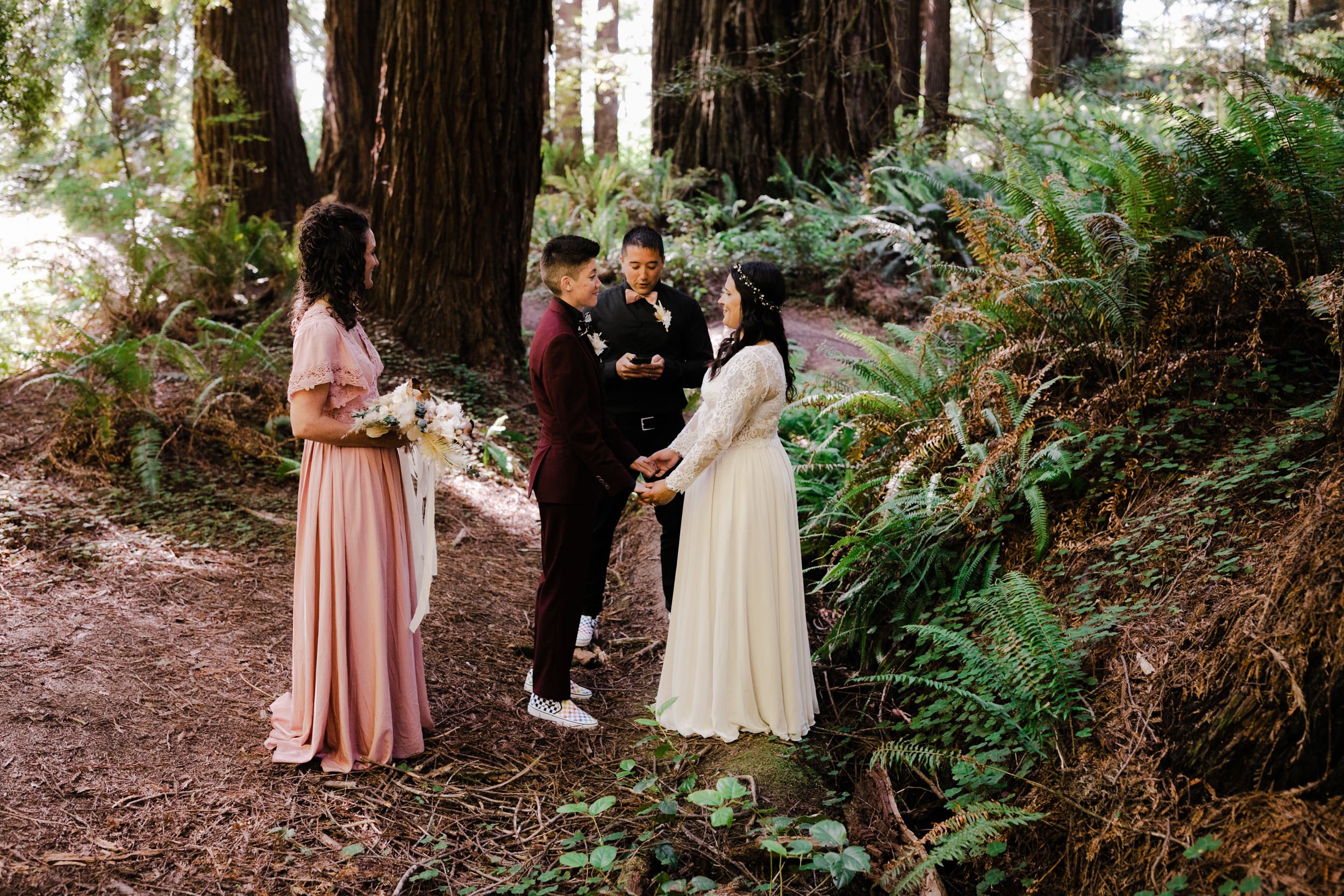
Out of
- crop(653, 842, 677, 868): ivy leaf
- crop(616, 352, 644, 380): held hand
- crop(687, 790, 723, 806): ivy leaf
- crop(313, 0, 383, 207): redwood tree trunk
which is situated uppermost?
crop(313, 0, 383, 207): redwood tree trunk

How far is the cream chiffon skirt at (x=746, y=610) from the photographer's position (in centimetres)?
419

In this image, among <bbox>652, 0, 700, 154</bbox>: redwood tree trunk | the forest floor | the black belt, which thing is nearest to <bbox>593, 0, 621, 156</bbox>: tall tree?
<bbox>652, 0, 700, 154</bbox>: redwood tree trunk

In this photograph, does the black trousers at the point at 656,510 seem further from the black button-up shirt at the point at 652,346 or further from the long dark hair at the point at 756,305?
the long dark hair at the point at 756,305

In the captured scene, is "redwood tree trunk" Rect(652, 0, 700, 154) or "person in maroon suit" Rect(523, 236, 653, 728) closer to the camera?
"person in maroon suit" Rect(523, 236, 653, 728)

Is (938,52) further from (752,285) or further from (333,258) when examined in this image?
(333,258)

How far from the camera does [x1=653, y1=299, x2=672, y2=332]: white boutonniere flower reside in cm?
522

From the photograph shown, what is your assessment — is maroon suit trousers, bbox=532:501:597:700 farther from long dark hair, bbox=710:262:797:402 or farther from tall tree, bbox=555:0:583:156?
tall tree, bbox=555:0:583:156

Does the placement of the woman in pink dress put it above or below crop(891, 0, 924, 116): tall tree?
below

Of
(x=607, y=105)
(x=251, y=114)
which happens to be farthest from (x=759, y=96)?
(x=607, y=105)

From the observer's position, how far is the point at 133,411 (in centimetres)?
708

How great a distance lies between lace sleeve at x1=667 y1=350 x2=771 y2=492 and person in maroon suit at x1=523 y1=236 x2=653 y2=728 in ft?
1.06

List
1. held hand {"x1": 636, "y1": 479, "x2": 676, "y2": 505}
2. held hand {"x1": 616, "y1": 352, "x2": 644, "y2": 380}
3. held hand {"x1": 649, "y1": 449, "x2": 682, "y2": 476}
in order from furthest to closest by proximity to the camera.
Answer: held hand {"x1": 616, "y1": 352, "x2": 644, "y2": 380} → held hand {"x1": 649, "y1": 449, "x2": 682, "y2": 476} → held hand {"x1": 636, "y1": 479, "x2": 676, "y2": 505}

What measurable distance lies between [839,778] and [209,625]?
11.3ft

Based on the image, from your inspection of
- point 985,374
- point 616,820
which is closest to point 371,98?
point 985,374
